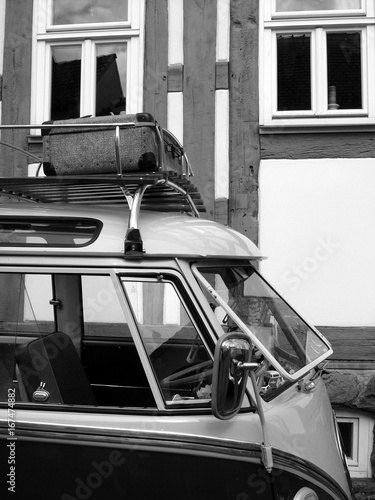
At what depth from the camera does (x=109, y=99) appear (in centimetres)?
706

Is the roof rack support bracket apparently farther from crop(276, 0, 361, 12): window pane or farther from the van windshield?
crop(276, 0, 361, 12): window pane

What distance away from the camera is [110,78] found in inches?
279

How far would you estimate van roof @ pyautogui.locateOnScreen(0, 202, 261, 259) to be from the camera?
275 centimetres

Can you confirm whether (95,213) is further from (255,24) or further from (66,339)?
(255,24)

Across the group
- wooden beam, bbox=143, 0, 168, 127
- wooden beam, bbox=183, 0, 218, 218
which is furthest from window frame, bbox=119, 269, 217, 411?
wooden beam, bbox=143, 0, 168, 127

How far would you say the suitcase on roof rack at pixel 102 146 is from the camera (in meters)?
3.02

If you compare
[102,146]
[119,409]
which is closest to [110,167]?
[102,146]

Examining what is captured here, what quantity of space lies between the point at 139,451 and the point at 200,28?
519cm

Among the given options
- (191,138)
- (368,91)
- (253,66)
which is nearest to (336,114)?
(368,91)

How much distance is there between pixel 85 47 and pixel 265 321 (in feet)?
16.0

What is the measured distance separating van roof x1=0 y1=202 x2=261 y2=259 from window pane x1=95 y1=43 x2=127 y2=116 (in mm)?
4100

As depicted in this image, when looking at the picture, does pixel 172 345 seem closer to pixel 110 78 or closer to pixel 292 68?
pixel 292 68

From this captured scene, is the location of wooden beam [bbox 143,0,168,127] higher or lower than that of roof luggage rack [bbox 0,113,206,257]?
higher

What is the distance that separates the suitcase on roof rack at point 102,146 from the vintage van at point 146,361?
0.01 m
